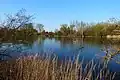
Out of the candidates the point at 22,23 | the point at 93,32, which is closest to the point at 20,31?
the point at 22,23

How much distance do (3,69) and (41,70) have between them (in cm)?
95

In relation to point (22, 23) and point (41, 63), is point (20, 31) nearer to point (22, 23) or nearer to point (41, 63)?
point (22, 23)

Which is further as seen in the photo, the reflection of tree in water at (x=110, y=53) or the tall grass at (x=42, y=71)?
the reflection of tree in water at (x=110, y=53)

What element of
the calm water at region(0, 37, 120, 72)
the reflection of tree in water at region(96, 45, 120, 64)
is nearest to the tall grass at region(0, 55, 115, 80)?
the reflection of tree in water at region(96, 45, 120, 64)

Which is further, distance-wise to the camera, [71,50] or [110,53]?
[71,50]

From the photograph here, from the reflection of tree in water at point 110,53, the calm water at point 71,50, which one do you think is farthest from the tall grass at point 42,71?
the calm water at point 71,50

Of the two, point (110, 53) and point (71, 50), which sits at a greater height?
point (110, 53)

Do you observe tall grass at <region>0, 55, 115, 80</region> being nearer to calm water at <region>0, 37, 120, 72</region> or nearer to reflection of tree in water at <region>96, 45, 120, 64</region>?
reflection of tree in water at <region>96, 45, 120, 64</region>

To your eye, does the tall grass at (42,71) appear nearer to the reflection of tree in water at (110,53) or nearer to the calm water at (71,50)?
the reflection of tree in water at (110,53)

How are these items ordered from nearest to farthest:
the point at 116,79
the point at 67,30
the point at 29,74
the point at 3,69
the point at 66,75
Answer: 1. the point at 66,75
2. the point at 29,74
3. the point at 3,69
4. the point at 116,79
5. the point at 67,30

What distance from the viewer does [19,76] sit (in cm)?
499

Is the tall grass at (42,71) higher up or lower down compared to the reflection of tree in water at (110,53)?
lower down

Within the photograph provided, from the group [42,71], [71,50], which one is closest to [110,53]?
[42,71]

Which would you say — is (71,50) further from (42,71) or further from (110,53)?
(42,71)
